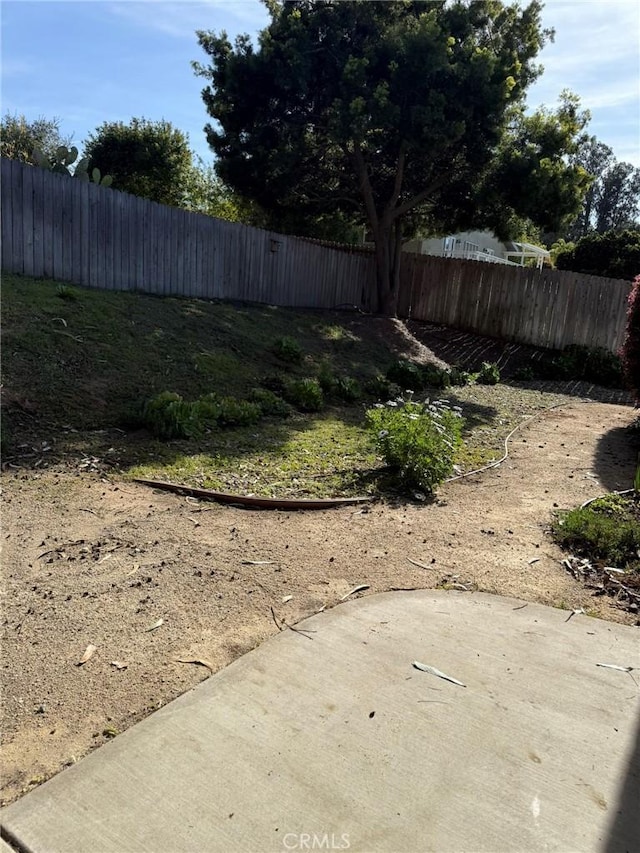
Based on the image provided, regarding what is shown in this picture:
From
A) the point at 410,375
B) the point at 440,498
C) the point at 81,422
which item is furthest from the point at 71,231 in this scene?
the point at 440,498

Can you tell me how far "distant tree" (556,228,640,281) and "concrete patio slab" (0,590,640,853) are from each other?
20.7 metres

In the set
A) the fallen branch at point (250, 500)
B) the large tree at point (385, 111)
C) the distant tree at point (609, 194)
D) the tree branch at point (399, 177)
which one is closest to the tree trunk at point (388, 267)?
the large tree at point (385, 111)

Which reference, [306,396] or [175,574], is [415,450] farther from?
[306,396]

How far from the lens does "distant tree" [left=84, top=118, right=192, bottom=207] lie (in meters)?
17.2

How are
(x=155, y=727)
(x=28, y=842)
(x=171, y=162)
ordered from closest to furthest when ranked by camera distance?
(x=28, y=842) < (x=155, y=727) < (x=171, y=162)

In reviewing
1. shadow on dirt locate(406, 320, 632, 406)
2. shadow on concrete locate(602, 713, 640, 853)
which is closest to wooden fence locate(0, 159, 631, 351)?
shadow on dirt locate(406, 320, 632, 406)

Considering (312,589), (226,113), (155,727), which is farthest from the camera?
(226,113)

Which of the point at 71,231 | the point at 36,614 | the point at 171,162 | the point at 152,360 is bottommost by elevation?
the point at 36,614

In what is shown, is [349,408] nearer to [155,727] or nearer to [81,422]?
[81,422]

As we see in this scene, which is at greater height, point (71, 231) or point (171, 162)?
point (171, 162)

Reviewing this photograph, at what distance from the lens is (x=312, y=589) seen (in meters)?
3.45

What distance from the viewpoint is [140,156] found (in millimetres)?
17188

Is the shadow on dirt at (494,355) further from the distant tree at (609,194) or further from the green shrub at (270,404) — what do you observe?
the distant tree at (609,194)

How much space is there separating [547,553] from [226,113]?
1330 centimetres
